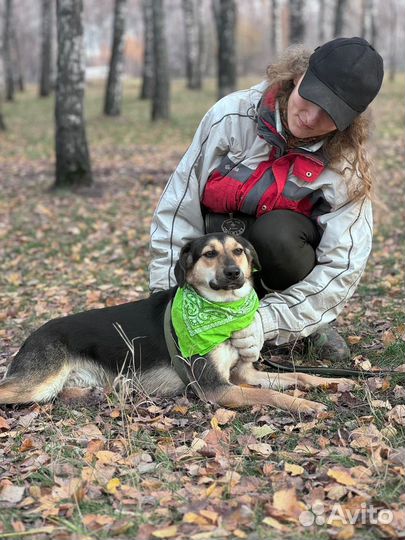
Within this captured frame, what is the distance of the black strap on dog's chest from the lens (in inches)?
167

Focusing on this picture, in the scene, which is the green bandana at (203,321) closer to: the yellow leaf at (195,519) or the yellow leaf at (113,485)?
the yellow leaf at (113,485)

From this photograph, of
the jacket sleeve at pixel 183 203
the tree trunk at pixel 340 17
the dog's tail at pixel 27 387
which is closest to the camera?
the dog's tail at pixel 27 387

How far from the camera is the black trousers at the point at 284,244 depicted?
460 centimetres

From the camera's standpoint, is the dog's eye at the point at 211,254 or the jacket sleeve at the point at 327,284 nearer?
the dog's eye at the point at 211,254

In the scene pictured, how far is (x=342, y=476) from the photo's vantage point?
304cm

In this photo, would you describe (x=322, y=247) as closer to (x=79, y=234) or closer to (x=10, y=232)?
(x=79, y=234)

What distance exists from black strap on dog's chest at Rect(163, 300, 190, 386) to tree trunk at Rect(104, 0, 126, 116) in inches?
687

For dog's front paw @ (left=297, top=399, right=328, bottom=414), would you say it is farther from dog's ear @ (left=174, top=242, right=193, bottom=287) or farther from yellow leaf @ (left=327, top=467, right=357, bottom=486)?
dog's ear @ (left=174, top=242, right=193, bottom=287)

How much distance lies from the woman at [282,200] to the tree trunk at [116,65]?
16.5 meters

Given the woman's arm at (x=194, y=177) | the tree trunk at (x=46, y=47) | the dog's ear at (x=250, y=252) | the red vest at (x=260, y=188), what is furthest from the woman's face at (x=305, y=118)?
the tree trunk at (x=46, y=47)

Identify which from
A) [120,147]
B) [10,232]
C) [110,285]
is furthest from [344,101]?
[120,147]

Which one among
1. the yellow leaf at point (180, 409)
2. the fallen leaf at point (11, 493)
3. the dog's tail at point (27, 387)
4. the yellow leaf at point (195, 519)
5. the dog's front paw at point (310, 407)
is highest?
the yellow leaf at point (195, 519)

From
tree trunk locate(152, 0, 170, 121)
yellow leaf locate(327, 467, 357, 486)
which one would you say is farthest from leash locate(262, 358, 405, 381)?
tree trunk locate(152, 0, 170, 121)

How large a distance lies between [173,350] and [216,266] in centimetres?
65
